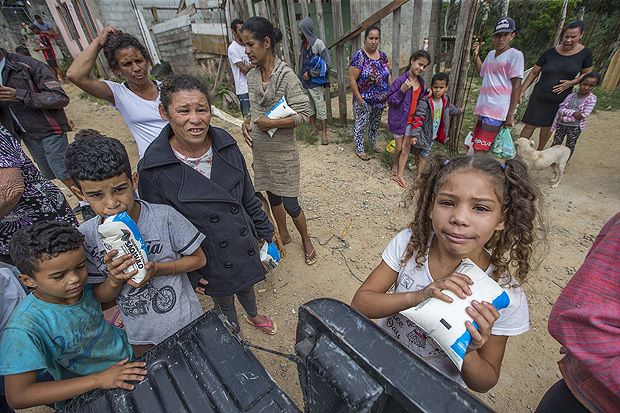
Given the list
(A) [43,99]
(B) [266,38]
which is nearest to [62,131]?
(A) [43,99]

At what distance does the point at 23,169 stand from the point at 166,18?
32.5ft

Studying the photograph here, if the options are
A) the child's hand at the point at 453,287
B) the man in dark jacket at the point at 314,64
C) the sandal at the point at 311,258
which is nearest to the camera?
the child's hand at the point at 453,287

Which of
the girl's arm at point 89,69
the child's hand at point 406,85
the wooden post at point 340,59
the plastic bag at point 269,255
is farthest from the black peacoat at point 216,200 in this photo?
the wooden post at point 340,59

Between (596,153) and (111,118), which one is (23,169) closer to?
(111,118)

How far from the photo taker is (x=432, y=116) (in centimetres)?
383

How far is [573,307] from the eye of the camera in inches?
34.7

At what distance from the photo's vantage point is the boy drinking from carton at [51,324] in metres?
1.08

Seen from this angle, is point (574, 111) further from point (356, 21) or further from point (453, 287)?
point (453, 287)

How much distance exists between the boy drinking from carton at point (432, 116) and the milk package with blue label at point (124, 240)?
3.44 metres

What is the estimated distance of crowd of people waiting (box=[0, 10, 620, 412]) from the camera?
0.99m

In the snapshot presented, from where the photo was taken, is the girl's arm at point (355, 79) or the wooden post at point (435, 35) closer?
the wooden post at point (435, 35)

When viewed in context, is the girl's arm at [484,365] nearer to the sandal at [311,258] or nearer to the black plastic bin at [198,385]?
the black plastic bin at [198,385]

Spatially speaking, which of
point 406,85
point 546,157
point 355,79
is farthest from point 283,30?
point 546,157

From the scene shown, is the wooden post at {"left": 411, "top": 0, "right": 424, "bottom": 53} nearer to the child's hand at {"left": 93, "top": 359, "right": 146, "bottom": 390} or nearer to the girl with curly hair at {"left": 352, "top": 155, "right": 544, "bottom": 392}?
the girl with curly hair at {"left": 352, "top": 155, "right": 544, "bottom": 392}
